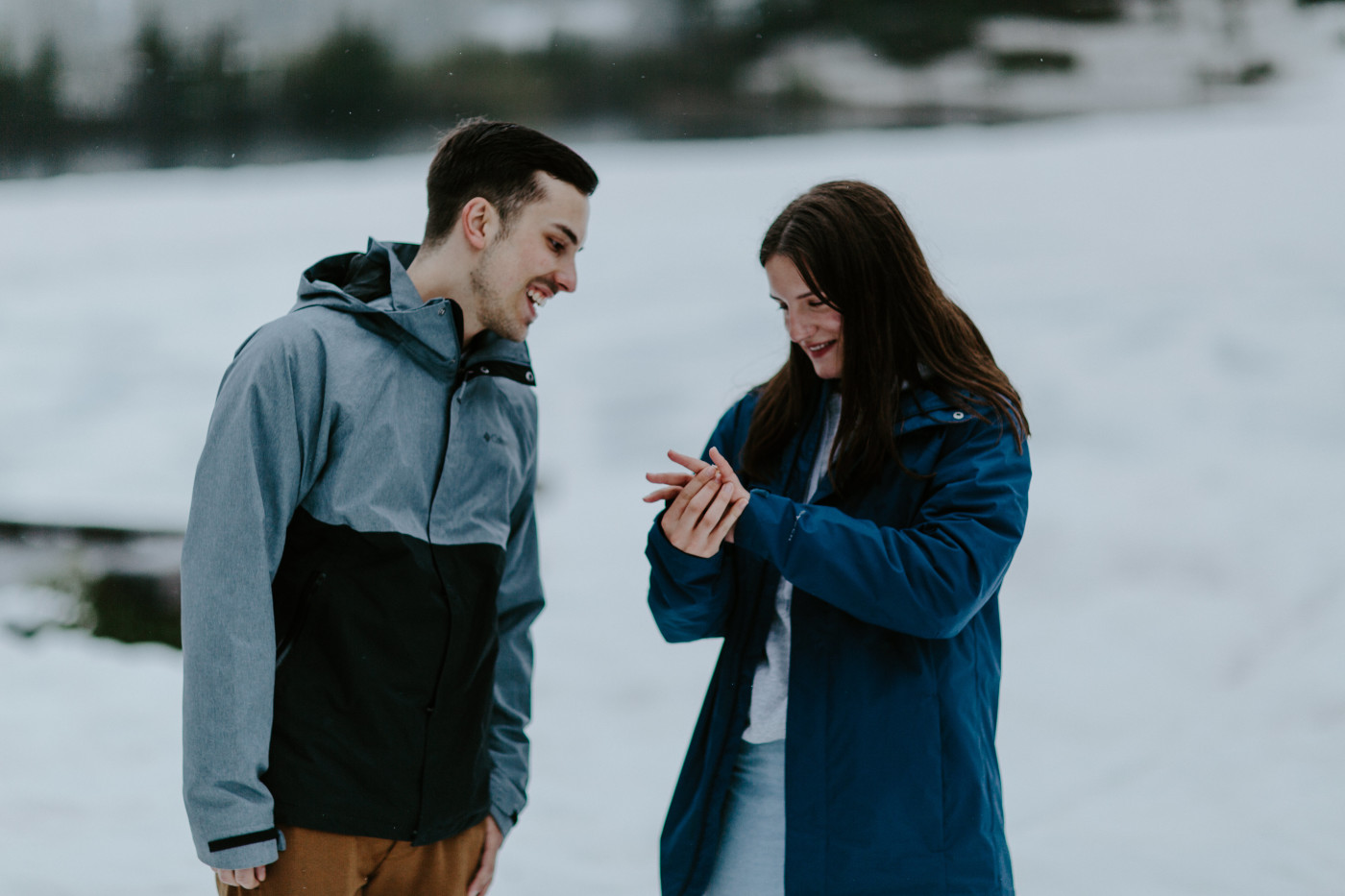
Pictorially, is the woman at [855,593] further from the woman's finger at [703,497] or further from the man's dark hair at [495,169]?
the man's dark hair at [495,169]

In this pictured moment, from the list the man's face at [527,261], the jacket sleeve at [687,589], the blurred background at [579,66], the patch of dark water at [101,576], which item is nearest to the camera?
the jacket sleeve at [687,589]

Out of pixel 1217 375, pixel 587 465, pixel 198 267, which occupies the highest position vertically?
pixel 198 267

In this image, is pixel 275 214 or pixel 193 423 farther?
pixel 275 214

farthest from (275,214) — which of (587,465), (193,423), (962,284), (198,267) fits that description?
A: (962,284)

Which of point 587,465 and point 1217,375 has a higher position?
point 1217,375

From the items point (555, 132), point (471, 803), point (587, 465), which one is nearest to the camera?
point (471, 803)

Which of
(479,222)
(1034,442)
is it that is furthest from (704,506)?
(1034,442)

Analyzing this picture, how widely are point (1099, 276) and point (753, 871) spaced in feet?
19.6

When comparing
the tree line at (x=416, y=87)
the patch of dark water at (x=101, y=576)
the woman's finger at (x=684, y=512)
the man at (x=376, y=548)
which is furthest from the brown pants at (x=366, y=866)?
the patch of dark water at (x=101, y=576)

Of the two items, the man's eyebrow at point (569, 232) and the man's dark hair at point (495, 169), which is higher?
the man's dark hair at point (495, 169)

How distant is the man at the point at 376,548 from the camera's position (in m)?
1.17

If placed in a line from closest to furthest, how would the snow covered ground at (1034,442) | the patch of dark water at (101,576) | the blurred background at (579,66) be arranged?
the snow covered ground at (1034,442)
the blurred background at (579,66)
the patch of dark water at (101,576)

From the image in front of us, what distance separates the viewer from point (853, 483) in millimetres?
1296

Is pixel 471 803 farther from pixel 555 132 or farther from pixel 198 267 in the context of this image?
pixel 198 267
